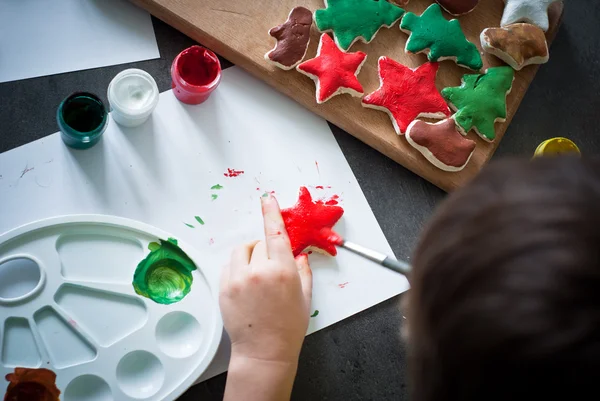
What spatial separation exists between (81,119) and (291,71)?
33 centimetres

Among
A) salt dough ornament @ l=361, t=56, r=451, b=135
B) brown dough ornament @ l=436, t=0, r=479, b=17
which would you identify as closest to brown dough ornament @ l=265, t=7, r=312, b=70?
salt dough ornament @ l=361, t=56, r=451, b=135

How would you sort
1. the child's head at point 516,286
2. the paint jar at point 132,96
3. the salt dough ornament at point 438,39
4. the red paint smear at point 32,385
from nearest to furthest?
the child's head at point 516,286 < the red paint smear at point 32,385 < the paint jar at point 132,96 < the salt dough ornament at point 438,39

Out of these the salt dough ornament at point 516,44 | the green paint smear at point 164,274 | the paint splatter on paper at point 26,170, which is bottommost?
the green paint smear at point 164,274

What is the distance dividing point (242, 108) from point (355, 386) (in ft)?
1.53

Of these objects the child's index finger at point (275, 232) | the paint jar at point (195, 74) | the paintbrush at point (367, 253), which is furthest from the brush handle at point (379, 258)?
the paint jar at point (195, 74)

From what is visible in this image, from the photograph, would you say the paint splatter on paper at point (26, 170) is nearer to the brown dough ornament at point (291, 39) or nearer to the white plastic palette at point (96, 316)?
the white plastic palette at point (96, 316)

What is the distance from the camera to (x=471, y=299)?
47cm

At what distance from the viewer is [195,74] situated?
923 millimetres

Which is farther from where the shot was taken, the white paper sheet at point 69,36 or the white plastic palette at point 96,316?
the white paper sheet at point 69,36

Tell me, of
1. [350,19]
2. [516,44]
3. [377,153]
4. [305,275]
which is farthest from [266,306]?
[516,44]

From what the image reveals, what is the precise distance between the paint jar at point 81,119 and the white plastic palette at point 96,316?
115 mm

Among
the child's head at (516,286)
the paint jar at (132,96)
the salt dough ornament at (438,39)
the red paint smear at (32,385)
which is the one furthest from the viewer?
the salt dough ornament at (438,39)

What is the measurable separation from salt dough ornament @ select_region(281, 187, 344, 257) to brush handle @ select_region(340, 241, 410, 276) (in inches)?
1.2

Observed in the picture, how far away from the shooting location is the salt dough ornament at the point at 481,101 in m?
0.96
